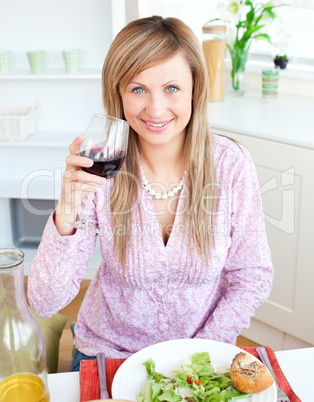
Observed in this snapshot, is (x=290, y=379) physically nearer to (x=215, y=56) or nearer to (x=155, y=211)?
(x=155, y=211)

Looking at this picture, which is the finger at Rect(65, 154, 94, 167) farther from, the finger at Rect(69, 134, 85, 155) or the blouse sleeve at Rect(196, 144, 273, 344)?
the blouse sleeve at Rect(196, 144, 273, 344)

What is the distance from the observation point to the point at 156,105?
4.47 ft

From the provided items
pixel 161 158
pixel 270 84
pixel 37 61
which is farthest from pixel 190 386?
pixel 37 61

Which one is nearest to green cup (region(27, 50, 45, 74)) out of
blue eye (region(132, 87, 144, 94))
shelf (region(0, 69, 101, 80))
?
shelf (region(0, 69, 101, 80))

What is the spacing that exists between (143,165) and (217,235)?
0.90 feet

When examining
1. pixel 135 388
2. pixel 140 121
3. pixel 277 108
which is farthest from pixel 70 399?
pixel 277 108

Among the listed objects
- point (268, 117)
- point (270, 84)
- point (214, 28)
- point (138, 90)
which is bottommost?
point (268, 117)

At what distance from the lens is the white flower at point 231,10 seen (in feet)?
8.67

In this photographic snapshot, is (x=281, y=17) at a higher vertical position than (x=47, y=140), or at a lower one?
higher

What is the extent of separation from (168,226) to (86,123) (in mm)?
1710

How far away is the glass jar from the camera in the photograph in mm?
2584

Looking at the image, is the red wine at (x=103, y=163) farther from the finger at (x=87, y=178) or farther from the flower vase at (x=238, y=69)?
the flower vase at (x=238, y=69)

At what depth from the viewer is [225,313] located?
4.85 ft

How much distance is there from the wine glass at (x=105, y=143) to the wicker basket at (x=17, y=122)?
69.1 inches
